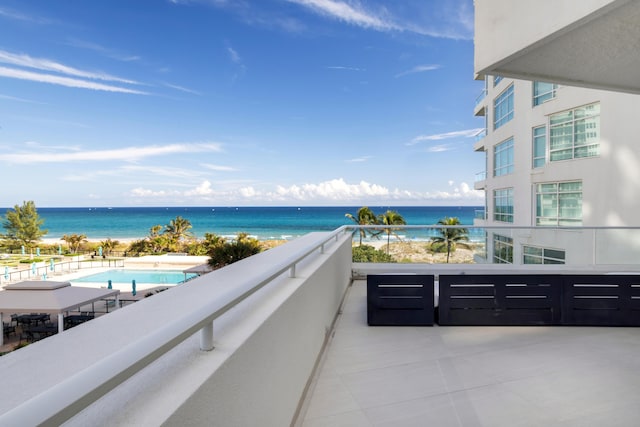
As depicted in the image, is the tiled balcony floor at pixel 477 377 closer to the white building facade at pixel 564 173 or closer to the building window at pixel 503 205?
the white building facade at pixel 564 173

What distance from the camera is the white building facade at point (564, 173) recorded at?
22.9 feet

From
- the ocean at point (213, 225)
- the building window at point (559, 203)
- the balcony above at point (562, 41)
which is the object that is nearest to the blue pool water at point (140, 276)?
the building window at point (559, 203)

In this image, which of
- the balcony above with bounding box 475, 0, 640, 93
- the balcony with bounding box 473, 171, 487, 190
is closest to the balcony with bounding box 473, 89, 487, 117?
the balcony with bounding box 473, 171, 487, 190

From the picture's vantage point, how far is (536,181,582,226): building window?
464 inches

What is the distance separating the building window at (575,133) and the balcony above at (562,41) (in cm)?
898

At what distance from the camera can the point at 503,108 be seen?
56.5 feet

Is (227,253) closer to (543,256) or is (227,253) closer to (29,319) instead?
(29,319)

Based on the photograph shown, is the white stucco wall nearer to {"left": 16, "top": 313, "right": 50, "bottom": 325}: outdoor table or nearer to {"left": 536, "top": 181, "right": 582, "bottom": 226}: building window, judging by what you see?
{"left": 536, "top": 181, "right": 582, "bottom": 226}: building window

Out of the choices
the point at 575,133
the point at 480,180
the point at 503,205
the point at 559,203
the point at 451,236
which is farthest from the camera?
the point at 480,180

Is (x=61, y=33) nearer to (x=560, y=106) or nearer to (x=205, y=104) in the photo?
(x=205, y=104)

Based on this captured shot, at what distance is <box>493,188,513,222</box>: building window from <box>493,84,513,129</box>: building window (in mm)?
3234

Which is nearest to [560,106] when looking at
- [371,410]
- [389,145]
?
[371,410]

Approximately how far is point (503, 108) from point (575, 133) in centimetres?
588

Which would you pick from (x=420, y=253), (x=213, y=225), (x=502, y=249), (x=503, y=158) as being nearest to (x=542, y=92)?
(x=503, y=158)
